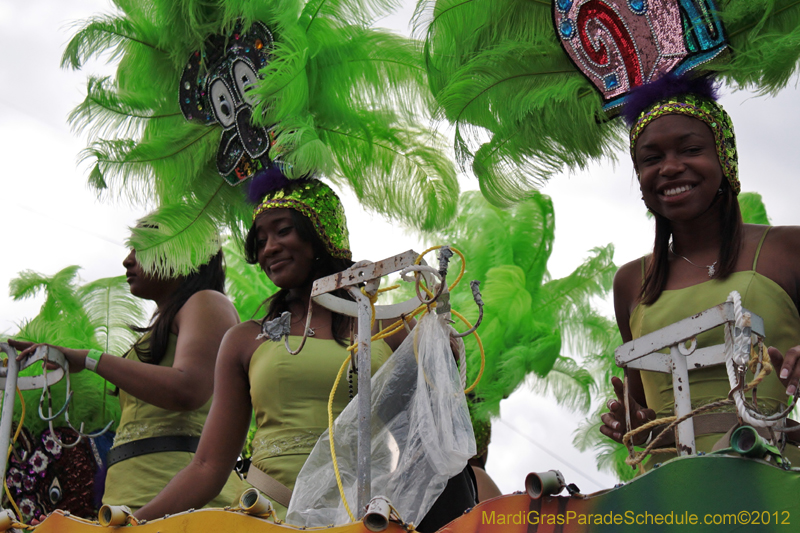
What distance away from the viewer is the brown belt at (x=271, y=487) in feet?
8.08

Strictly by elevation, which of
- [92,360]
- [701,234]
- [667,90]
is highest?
[667,90]

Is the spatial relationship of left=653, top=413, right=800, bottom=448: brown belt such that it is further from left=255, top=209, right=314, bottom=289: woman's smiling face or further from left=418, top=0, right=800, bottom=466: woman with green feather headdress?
left=255, top=209, right=314, bottom=289: woman's smiling face

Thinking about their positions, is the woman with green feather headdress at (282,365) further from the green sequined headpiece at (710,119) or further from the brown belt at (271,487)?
the green sequined headpiece at (710,119)

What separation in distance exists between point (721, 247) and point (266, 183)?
1462mm

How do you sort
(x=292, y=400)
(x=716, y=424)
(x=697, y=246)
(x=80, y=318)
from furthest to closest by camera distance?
(x=80, y=318)
(x=292, y=400)
(x=697, y=246)
(x=716, y=424)

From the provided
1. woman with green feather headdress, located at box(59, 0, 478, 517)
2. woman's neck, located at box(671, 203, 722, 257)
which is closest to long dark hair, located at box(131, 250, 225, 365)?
woman with green feather headdress, located at box(59, 0, 478, 517)

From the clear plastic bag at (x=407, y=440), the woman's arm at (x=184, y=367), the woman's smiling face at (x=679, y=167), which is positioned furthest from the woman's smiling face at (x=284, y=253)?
the woman's smiling face at (x=679, y=167)

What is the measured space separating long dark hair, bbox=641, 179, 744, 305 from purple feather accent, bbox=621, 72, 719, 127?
0.26 meters

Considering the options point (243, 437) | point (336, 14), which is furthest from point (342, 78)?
point (243, 437)

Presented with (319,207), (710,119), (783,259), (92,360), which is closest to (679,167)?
(710,119)

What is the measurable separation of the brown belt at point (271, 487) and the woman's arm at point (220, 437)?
139 mm

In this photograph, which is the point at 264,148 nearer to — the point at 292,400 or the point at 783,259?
the point at 292,400

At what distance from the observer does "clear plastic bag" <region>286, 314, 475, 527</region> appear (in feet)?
6.23

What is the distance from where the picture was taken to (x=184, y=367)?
3115mm
